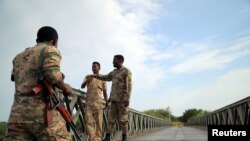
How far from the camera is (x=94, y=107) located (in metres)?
6.80

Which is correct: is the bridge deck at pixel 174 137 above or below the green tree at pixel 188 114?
below

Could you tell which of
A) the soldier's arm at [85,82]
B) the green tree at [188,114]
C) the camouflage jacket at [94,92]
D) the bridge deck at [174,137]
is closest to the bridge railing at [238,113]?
the bridge deck at [174,137]

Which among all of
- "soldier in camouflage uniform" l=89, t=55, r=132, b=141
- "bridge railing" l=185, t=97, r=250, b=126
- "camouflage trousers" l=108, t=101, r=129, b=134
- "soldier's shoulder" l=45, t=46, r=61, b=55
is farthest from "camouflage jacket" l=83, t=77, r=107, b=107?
"soldier's shoulder" l=45, t=46, r=61, b=55

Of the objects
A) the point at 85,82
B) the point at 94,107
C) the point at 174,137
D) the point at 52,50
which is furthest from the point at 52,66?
the point at 174,137

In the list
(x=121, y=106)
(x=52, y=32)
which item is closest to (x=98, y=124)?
(x=121, y=106)

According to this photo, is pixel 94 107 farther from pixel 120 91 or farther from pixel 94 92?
pixel 120 91

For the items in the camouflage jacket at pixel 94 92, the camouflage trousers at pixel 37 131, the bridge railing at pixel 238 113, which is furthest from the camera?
the bridge railing at pixel 238 113

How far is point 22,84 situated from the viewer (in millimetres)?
2977

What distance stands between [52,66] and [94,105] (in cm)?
400

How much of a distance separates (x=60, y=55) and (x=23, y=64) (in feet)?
1.04

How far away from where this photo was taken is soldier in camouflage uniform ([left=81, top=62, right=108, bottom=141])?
22.2 ft

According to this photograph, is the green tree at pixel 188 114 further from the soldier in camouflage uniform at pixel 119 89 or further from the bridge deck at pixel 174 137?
the soldier in camouflage uniform at pixel 119 89

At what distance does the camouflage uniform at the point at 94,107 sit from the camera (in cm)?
675

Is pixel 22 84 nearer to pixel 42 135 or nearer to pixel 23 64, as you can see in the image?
pixel 23 64
